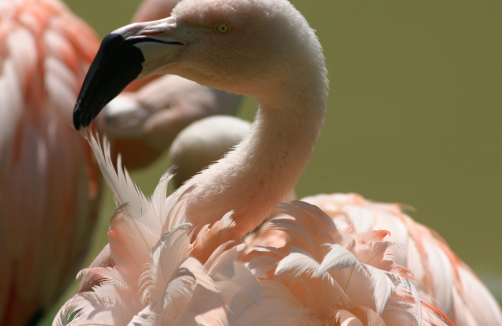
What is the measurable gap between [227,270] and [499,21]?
16.6 feet

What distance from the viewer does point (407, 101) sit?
4727mm

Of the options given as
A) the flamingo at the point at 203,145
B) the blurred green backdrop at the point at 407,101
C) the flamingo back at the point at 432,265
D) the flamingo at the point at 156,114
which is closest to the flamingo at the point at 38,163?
the flamingo at the point at 156,114

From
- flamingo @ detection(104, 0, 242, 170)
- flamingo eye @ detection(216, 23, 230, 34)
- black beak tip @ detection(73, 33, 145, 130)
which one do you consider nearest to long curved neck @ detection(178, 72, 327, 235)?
flamingo eye @ detection(216, 23, 230, 34)

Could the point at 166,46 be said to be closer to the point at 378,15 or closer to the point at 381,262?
the point at 381,262

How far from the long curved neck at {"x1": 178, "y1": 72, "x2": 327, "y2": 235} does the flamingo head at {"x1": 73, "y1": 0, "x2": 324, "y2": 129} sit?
0.15 ft

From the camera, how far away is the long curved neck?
934 millimetres

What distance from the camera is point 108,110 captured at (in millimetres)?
2281

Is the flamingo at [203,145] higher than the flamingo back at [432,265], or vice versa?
the flamingo at [203,145]

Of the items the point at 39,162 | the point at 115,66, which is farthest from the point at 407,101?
the point at 115,66

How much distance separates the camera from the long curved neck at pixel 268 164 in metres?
0.93

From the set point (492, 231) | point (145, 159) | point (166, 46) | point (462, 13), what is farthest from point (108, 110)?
point (462, 13)

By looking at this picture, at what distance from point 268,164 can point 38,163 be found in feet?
4.06

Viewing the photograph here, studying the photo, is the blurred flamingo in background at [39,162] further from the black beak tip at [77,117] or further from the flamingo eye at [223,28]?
the flamingo eye at [223,28]

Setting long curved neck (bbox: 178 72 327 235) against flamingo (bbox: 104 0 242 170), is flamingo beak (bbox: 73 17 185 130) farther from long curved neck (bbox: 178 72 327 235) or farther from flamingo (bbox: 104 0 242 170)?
flamingo (bbox: 104 0 242 170)
